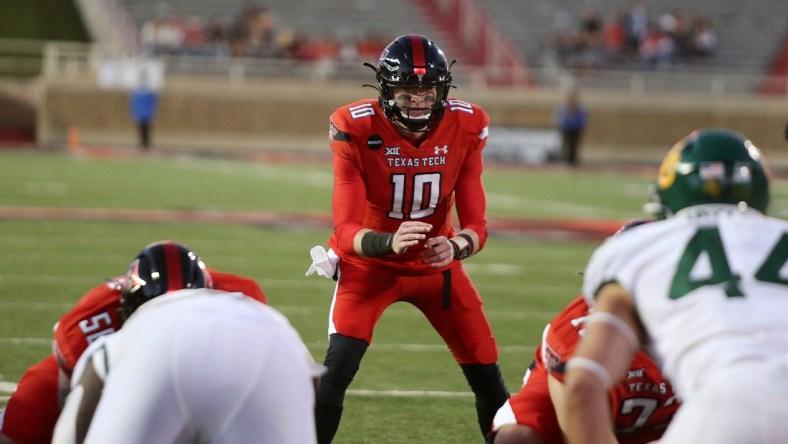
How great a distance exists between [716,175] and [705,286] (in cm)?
33

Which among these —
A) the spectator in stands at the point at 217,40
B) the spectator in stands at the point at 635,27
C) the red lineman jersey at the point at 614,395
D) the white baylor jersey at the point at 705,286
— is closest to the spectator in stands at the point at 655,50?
the spectator in stands at the point at 635,27

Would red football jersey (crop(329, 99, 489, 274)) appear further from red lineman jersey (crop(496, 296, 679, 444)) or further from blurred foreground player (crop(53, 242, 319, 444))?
blurred foreground player (crop(53, 242, 319, 444))

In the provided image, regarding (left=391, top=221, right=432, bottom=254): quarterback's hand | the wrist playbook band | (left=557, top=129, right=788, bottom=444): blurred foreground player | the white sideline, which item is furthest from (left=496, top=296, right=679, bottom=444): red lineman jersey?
the white sideline

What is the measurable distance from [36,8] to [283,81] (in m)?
7.24

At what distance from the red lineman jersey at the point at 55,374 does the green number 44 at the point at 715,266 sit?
212 cm

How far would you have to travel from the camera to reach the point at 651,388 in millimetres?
4363

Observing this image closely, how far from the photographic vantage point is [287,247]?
42.5 feet

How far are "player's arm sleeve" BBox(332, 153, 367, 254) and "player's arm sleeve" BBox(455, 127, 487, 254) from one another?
1.39ft

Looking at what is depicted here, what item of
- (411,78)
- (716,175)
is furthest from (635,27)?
(716,175)

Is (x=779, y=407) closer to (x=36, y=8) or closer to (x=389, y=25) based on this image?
(x=389, y=25)

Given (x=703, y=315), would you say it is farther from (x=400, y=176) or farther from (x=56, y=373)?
(x=400, y=176)

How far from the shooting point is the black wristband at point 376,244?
5172 mm

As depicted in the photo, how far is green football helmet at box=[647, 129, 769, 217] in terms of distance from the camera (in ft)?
10.6

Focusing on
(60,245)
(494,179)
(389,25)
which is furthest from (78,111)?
(60,245)
